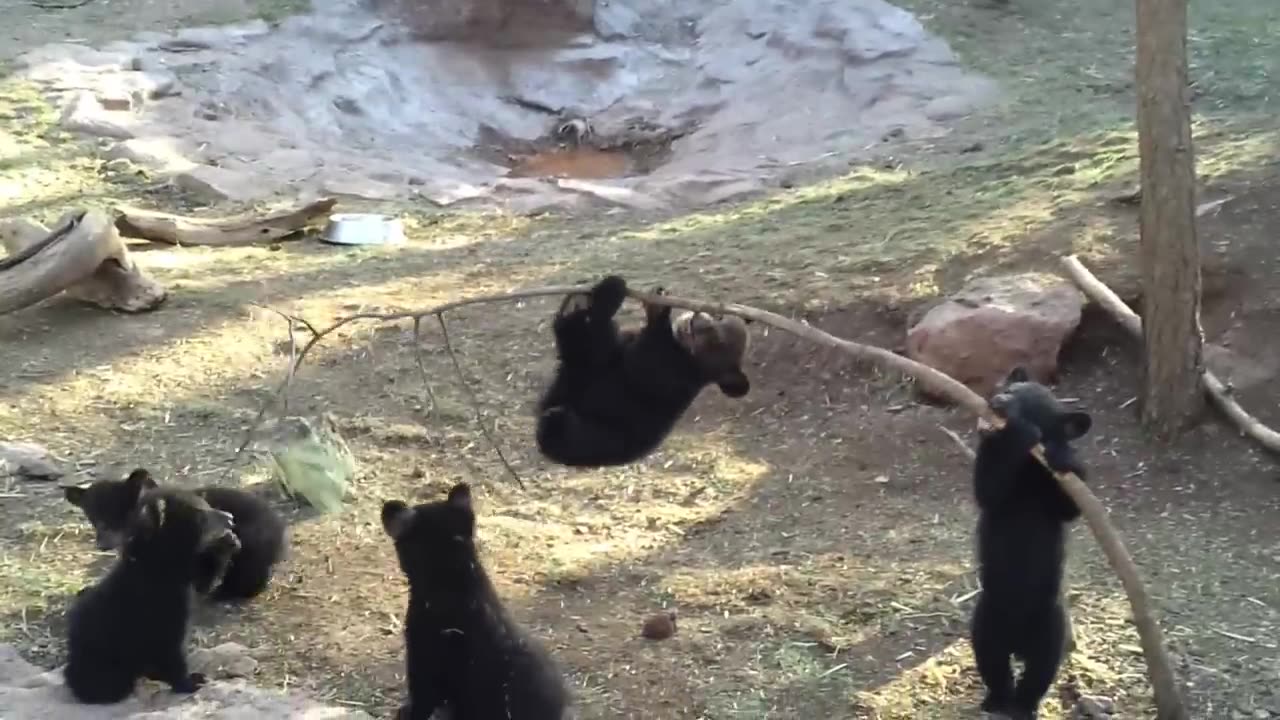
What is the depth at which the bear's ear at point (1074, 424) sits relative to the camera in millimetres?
3754

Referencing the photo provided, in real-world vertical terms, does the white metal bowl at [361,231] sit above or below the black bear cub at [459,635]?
below

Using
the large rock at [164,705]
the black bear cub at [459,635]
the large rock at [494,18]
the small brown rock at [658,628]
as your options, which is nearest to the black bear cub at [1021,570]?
the small brown rock at [658,628]

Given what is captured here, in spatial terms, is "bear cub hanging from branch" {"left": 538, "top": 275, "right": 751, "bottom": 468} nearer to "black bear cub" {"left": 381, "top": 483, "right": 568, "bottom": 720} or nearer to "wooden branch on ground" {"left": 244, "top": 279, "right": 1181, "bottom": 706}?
"wooden branch on ground" {"left": 244, "top": 279, "right": 1181, "bottom": 706}

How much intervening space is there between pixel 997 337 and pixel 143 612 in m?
4.74

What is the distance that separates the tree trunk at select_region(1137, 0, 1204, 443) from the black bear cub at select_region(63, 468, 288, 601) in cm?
427

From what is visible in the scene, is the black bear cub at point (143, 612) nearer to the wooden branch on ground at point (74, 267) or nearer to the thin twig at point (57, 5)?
the wooden branch on ground at point (74, 267)

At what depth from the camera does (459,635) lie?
3.96 m

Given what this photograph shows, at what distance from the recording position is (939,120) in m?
13.3

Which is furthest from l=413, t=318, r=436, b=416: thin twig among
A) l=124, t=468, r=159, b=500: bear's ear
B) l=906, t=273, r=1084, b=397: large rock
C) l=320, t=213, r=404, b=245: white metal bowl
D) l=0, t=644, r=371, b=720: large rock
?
l=320, t=213, r=404, b=245: white metal bowl

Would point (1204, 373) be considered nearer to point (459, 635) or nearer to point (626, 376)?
point (626, 376)

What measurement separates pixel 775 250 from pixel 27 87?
27.8ft

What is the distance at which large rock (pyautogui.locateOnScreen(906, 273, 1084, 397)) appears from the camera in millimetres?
7188

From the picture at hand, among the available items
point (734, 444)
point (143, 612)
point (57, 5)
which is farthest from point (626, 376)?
point (57, 5)

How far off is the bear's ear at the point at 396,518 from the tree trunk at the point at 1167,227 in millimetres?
3966
